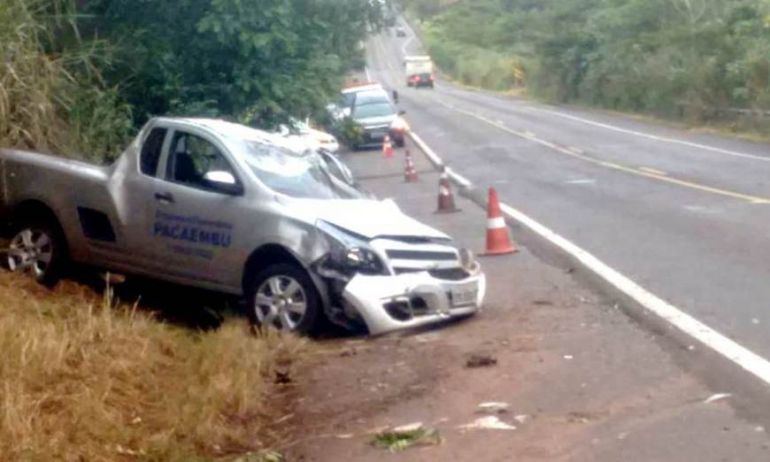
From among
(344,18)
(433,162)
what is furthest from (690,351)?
(433,162)

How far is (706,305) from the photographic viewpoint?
12.9m

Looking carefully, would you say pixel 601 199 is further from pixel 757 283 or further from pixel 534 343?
pixel 534 343

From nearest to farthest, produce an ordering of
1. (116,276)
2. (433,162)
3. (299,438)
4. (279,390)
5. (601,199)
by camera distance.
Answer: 1. (299,438)
2. (279,390)
3. (116,276)
4. (601,199)
5. (433,162)

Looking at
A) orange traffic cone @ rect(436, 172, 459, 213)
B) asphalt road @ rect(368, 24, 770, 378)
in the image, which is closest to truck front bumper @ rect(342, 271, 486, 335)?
asphalt road @ rect(368, 24, 770, 378)

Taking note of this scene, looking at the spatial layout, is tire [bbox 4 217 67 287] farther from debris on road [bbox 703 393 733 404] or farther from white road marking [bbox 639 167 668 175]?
white road marking [bbox 639 167 668 175]

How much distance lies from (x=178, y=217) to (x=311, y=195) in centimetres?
108

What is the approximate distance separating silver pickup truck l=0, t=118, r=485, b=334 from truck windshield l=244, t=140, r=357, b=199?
15 millimetres

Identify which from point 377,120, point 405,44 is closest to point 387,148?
point 377,120

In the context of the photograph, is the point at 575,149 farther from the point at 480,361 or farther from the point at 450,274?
the point at 480,361

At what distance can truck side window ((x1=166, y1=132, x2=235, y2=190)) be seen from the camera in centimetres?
1323

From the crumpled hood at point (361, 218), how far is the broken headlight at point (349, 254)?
3.2 inches

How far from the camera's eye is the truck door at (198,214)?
499 inches

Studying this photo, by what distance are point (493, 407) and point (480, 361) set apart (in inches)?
58.1

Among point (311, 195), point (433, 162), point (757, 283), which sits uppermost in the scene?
point (311, 195)
